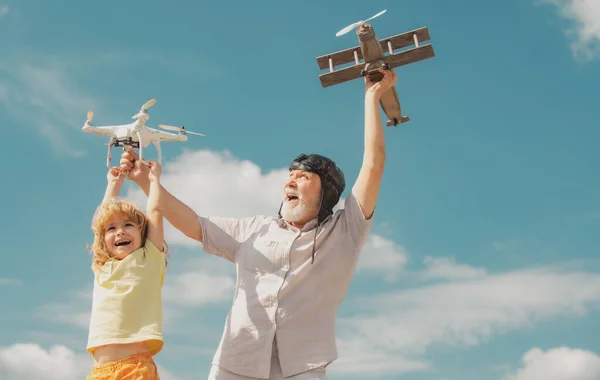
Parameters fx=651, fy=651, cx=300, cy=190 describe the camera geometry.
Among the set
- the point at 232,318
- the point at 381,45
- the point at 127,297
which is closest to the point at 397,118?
the point at 381,45

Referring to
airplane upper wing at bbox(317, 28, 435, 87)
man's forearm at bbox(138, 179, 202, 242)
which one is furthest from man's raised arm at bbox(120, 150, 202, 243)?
airplane upper wing at bbox(317, 28, 435, 87)

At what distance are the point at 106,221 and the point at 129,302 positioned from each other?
71 cm

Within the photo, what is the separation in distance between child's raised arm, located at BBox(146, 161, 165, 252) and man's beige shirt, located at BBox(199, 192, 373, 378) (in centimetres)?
45

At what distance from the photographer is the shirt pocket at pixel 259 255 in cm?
500

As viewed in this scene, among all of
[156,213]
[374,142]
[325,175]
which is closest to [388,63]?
[374,142]

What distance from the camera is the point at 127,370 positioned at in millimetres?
4379

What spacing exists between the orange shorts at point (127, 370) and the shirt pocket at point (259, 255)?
1.06 metres

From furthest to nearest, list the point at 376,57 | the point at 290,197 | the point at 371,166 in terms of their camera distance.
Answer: the point at 376,57 → the point at 290,197 → the point at 371,166

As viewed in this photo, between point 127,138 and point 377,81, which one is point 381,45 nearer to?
point 377,81

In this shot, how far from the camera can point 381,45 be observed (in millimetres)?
6617

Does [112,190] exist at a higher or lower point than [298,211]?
higher

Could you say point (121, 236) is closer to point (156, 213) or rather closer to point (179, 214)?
point (156, 213)

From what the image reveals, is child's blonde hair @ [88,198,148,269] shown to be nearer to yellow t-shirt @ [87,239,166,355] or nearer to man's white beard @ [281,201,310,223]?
yellow t-shirt @ [87,239,166,355]

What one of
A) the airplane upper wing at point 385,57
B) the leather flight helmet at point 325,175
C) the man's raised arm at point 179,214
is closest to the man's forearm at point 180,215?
the man's raised arm at point 179,214
